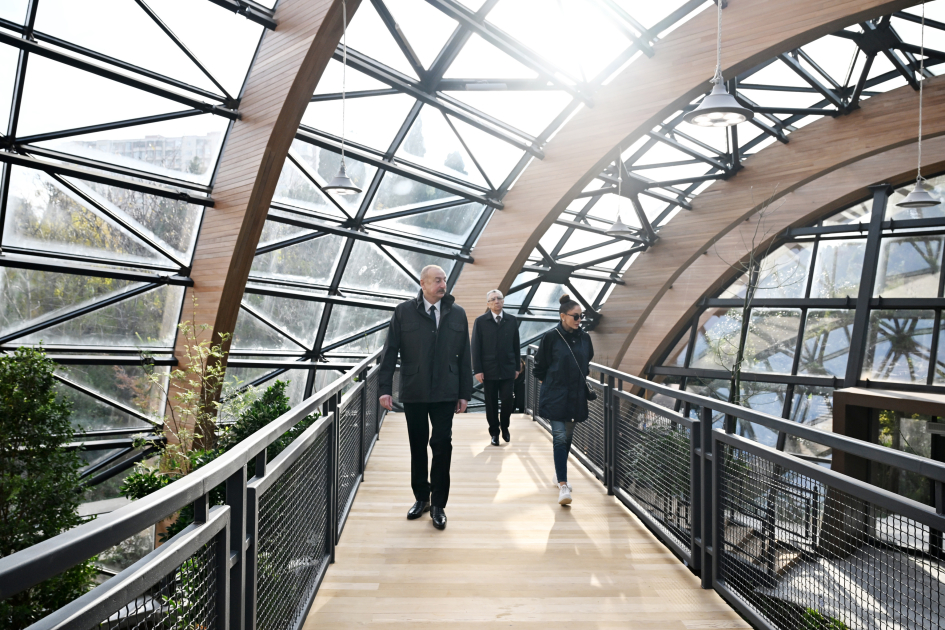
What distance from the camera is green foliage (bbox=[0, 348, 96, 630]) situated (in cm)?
677

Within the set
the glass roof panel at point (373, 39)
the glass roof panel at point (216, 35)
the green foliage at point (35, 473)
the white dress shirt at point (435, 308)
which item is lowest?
the green foliage at point (35, 473)

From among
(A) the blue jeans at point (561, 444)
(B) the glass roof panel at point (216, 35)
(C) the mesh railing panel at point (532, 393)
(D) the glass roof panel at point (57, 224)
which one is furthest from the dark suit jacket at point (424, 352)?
(D) the glass roof panel at point (57, 224)

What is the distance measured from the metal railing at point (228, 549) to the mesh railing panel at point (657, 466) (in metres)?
2.30

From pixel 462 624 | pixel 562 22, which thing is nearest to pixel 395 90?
pixel 562 22

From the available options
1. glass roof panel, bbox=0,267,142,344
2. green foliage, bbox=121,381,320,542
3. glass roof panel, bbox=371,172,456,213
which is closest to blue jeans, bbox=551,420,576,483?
green foliage, bbox=121,381,320,542

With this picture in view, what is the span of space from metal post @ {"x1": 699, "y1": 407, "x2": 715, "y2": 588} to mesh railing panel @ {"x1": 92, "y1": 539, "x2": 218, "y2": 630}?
2.73 m

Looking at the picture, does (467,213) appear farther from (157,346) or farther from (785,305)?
(785,305)

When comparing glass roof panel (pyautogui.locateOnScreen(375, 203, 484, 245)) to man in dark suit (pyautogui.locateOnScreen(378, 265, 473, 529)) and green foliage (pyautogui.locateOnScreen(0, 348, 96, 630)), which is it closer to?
green foliage (pyautogui.locateOnScreen(0, 348, 96, 630))

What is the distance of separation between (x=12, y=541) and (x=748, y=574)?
7.74 metres

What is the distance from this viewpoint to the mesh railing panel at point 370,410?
6547mm

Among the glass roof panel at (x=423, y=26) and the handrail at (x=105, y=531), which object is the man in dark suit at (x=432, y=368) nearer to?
the handrail at (x=105, y=531)

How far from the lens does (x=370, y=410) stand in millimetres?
7195

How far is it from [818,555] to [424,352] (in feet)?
8.44

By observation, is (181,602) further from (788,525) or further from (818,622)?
(788,525)
